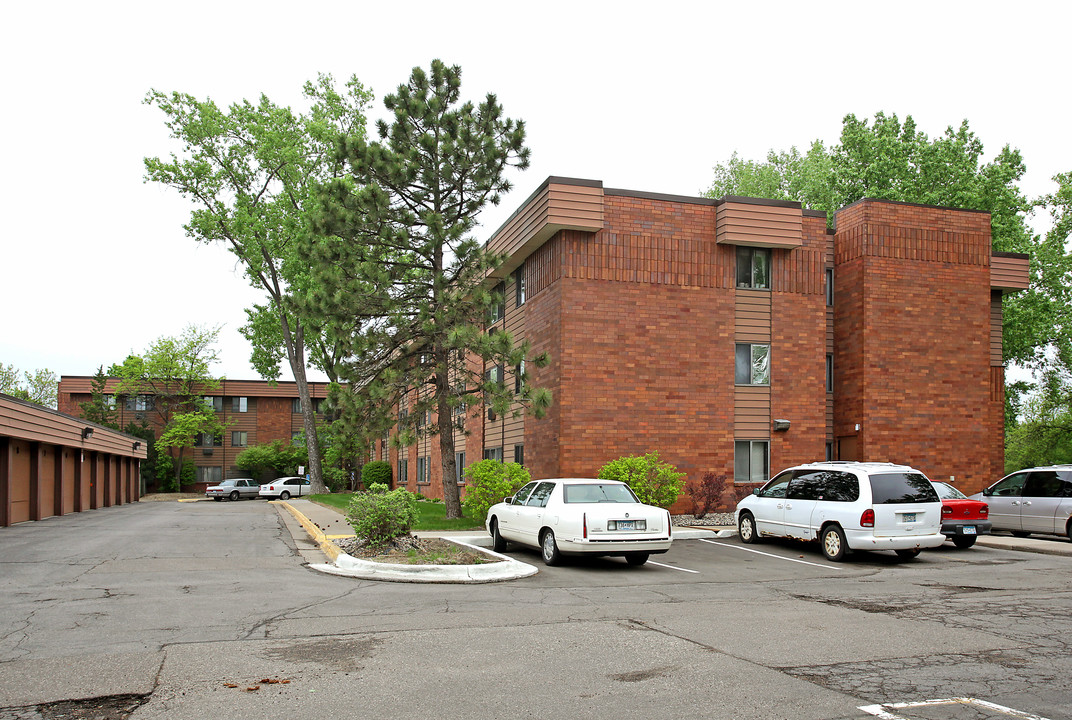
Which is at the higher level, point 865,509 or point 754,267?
point 754,267

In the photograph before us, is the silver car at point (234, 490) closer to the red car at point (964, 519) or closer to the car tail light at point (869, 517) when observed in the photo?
the red car at point (964, 519)

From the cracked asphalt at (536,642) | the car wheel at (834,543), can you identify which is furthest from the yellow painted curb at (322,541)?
the car wheel at (834,543)

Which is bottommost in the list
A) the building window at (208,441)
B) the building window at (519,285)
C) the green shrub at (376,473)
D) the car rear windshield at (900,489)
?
the green shrub at (376,473)

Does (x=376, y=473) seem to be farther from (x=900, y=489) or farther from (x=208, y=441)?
(x=900, y=489)

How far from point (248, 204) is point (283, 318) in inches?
253

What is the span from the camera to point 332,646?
7664 mm

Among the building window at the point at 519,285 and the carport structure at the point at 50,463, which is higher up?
the building window at the point at 519,285

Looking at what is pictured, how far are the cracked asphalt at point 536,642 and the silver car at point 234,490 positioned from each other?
41549 mm

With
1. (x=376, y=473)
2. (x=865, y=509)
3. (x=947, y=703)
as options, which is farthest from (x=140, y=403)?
(x=947, y=703)

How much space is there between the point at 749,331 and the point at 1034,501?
324 inches

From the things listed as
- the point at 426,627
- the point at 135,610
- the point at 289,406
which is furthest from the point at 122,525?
the point at 289,406

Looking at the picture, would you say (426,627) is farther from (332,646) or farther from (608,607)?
(608,607)

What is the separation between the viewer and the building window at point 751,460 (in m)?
24.0

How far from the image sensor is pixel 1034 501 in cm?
1928
